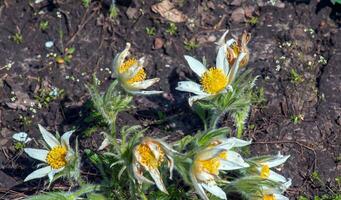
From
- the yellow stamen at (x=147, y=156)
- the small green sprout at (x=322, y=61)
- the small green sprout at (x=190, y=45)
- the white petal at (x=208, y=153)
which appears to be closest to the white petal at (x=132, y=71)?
the yellow stamen at (x=147, y=156)

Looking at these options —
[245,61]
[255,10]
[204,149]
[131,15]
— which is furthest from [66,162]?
[255,10]

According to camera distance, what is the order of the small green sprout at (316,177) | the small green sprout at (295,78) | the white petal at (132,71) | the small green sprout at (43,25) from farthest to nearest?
1. the small green sprout at (43,25)
2. the small green sprout at (295,78)
3. the small green sprout at (316,177)
4. the white petal at (132,71)

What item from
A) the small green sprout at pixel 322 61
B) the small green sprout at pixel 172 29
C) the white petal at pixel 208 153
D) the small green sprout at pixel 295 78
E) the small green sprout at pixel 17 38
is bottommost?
the small green sprout at pixel 295 78

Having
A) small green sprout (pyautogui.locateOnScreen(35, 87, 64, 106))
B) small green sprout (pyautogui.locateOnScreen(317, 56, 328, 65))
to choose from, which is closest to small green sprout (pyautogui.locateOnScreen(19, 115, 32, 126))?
small green sprout (pyautogui.locateOnScreen(35, 87, 64, 106))

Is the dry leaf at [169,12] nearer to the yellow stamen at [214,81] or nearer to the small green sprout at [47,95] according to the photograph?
the small green sprout at [47,95]

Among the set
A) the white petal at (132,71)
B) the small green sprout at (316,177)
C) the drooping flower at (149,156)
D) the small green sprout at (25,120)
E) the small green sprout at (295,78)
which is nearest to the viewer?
the drooping flower at (149,156)

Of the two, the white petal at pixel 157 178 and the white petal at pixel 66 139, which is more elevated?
the white petal at pixel 66 139
